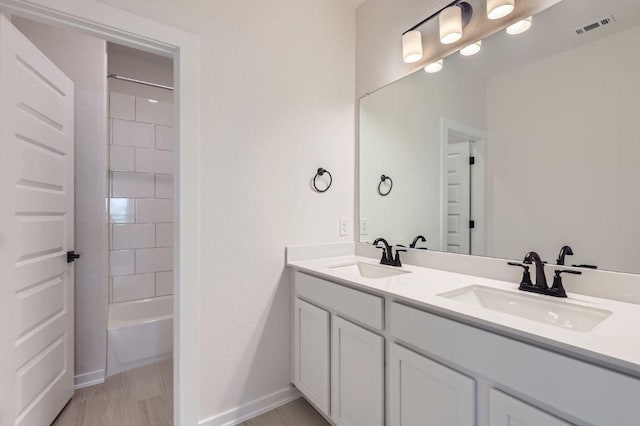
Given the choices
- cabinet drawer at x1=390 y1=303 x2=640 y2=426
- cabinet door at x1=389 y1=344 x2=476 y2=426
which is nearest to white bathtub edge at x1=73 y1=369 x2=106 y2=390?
cabinet door at x1=389 y1=344 x2=476 y2=426

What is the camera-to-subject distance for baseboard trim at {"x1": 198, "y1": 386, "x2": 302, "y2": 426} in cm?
163

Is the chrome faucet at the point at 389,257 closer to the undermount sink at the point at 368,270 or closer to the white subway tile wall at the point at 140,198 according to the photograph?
the undermount sink at the point at 368,270

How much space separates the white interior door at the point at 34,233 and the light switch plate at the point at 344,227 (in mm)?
1680

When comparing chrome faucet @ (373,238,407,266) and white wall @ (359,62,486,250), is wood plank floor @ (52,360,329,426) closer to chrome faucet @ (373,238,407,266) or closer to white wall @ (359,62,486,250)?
chrome faucet @ (373,238,407,266)

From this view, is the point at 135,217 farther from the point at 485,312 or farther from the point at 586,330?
the point at 586,330

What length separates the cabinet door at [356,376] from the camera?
4.17 feet

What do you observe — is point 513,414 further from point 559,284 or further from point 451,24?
point 451,24

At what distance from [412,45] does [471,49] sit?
339mm

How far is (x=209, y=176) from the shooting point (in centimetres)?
162

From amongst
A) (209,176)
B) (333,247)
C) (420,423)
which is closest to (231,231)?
(209,176)

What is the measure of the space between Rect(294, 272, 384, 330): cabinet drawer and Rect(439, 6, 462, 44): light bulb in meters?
1.37

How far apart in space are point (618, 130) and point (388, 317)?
1.08 meters

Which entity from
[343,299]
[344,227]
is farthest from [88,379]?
[344,227]

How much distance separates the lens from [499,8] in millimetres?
1389
